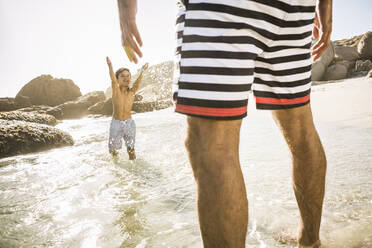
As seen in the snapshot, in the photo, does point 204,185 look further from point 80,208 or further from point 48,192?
point 48,192

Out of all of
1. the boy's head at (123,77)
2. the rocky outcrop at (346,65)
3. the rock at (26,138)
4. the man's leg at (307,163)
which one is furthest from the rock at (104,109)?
the man's leg at (307,163)

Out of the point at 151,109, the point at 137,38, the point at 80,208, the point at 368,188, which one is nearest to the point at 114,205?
the point at 80,208

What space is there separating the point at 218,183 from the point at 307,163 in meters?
0.64

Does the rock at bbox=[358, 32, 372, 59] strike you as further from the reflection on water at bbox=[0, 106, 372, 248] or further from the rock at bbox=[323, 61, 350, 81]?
the reflection on water at bbox=[0, 106, 372, 248]

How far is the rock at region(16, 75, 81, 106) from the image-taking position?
3294 centimetres

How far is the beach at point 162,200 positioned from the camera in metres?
1.38

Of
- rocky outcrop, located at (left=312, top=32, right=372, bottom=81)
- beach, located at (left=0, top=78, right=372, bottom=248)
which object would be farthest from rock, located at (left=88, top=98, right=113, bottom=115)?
rocky outcrop, located at (left=312, top=32, right=372, bottom=81)

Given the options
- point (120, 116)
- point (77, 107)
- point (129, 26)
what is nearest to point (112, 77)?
point (120, 116)

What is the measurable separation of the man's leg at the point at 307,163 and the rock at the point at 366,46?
17.7 metres

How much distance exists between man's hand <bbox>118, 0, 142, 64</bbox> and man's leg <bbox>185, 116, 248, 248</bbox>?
1.45 feet

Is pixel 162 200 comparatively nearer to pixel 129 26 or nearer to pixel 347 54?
pixel 129 26

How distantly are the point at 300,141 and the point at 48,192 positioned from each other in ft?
8.65

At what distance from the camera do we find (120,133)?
4133mm

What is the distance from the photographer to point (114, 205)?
2000mm
